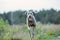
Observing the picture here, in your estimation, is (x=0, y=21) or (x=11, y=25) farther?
(x=11, y=25)

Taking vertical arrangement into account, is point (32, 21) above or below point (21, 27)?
above

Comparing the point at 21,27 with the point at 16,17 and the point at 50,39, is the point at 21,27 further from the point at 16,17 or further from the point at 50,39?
the point at 16,17

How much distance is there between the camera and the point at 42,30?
14250 mm

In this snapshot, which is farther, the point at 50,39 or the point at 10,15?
the point at 10,15

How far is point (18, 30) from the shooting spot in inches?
510

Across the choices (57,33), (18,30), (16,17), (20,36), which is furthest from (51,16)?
(20,36)

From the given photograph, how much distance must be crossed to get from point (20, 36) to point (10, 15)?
5.51 metres

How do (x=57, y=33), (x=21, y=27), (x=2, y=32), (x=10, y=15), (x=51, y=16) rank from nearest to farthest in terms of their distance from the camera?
1. (x=2, y=32)
2. (x=21, y=27)
3. (x=57, y=33)
4. (x=10, y=15)
5. (x=51, y=16)

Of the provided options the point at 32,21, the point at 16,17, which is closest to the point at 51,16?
the point at 16,17

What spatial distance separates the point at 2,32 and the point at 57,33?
12.3 ft

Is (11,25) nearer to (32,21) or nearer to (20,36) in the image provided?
(20,36)

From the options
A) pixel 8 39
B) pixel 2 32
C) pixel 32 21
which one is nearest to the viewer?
pixel 32 21

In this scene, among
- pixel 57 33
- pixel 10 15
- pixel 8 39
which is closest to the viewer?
pixel 8 39

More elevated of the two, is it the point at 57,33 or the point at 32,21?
the point at 32,21
